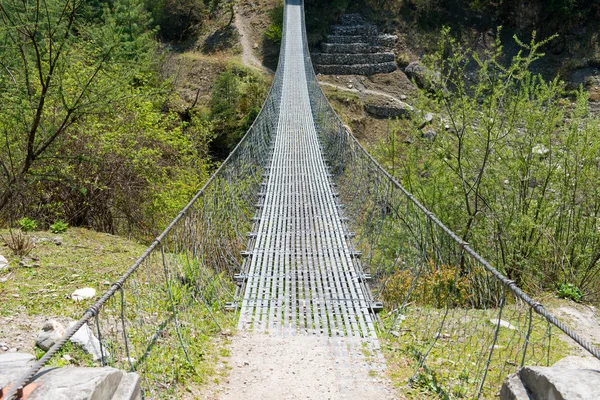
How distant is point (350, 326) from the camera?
10.2 feet

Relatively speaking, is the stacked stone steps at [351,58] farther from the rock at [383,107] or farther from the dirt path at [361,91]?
the rock at [383,107]

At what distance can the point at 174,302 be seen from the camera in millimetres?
3191

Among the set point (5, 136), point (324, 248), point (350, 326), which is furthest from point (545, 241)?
point (5, 136)

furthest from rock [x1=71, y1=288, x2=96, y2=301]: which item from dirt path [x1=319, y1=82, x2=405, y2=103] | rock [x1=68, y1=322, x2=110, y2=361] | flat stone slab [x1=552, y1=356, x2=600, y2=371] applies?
dirt path [x1=319, y1=82, x2=405, y2=103]

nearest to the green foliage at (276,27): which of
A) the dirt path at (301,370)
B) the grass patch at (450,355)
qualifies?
the grass patch at (450,355)

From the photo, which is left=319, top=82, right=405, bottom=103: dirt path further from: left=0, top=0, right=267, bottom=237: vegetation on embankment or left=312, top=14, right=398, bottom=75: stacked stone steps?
left=0, top=0, right=267, bottom=237: vegetation on embankment

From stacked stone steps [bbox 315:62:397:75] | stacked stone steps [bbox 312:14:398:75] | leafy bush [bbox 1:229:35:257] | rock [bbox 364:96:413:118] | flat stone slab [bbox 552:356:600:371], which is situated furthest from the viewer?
stacked stone steps [bbox 312:14:398:75]

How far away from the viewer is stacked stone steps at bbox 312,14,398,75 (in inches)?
637

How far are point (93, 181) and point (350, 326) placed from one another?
146 inches

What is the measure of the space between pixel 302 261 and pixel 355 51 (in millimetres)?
13962

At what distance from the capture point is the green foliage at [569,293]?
4.14 metres

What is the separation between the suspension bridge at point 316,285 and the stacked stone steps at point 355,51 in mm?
10051

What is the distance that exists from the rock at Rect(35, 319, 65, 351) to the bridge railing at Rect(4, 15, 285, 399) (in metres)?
0.11

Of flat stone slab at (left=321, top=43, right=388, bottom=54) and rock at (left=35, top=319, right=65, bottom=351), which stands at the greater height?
flat stone slab at (left=321, top=43, right=388, bottom=54)
